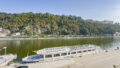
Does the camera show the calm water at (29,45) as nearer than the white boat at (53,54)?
No

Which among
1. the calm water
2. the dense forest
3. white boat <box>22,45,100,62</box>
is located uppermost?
the dense forest

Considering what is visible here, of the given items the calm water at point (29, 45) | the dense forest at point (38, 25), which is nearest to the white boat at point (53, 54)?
the calm water at point (29, 45)

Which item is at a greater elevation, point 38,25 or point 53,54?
point 38,25

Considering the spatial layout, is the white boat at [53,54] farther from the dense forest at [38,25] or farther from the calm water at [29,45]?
the dense forest at [38,25]

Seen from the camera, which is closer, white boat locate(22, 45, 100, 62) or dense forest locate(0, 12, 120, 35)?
white boat locate(22, 45, 100, 62)

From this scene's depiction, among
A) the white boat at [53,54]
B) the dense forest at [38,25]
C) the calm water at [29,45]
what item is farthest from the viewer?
the dense forest at [38,25]

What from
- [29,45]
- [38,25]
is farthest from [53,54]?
[38,25]

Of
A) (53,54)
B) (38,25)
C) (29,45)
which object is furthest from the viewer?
(38,25)

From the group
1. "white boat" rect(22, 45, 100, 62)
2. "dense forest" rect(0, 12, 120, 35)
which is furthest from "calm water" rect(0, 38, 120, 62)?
"dense forest" rect(0, 12, 120, 35)

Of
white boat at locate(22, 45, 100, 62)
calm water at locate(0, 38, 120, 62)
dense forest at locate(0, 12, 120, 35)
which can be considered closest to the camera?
white boat at locate(22, 45, 100, 62)

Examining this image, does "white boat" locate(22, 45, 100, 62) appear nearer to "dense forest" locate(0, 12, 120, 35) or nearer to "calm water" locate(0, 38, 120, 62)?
"calm water" locate(0, 38, 120, 62)

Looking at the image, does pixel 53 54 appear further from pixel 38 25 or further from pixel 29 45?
pixel 38 25

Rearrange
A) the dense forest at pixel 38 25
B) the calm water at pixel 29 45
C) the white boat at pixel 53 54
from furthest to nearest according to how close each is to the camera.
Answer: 1. the dense forest at pixel 38 25
2. the calm water at pixel 29 45
3. the white boat at pixel 53 54

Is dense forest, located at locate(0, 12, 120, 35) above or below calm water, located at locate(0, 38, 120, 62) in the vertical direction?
above
